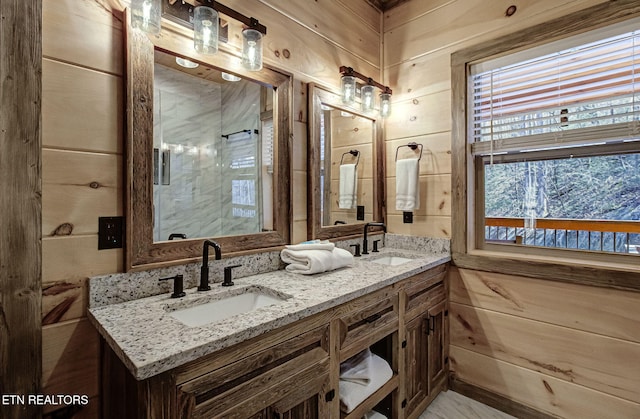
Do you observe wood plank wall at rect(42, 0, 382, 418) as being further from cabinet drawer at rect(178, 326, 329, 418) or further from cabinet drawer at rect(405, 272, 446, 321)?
cabinet drawer at rect(405, 272, 446, 321)

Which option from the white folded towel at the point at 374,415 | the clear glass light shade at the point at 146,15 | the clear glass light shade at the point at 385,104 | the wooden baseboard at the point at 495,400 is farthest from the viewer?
the clear glass light shade at the point at 385,104

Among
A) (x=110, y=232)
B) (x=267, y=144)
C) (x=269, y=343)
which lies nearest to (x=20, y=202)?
(x=110, y=232)

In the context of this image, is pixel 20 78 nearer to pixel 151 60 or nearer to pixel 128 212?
pixel 151 60

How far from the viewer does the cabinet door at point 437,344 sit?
1.87 m

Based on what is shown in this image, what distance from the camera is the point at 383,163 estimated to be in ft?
7.99

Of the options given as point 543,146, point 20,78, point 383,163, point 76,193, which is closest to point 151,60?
point 20,78

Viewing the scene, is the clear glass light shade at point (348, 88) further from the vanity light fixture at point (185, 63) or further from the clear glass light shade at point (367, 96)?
the vanity light fixture at point (185, 63)

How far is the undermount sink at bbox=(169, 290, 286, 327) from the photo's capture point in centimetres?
119

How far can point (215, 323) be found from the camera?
947mm

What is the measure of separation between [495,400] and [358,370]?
108cm

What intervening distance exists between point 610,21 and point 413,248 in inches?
63.8

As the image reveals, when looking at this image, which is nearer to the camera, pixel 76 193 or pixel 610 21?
pixel 76 193

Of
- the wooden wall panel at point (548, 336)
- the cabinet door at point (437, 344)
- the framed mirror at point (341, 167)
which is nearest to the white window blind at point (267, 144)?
the framed mirror at point (341, 167)

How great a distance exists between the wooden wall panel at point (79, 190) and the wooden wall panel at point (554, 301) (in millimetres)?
1989
